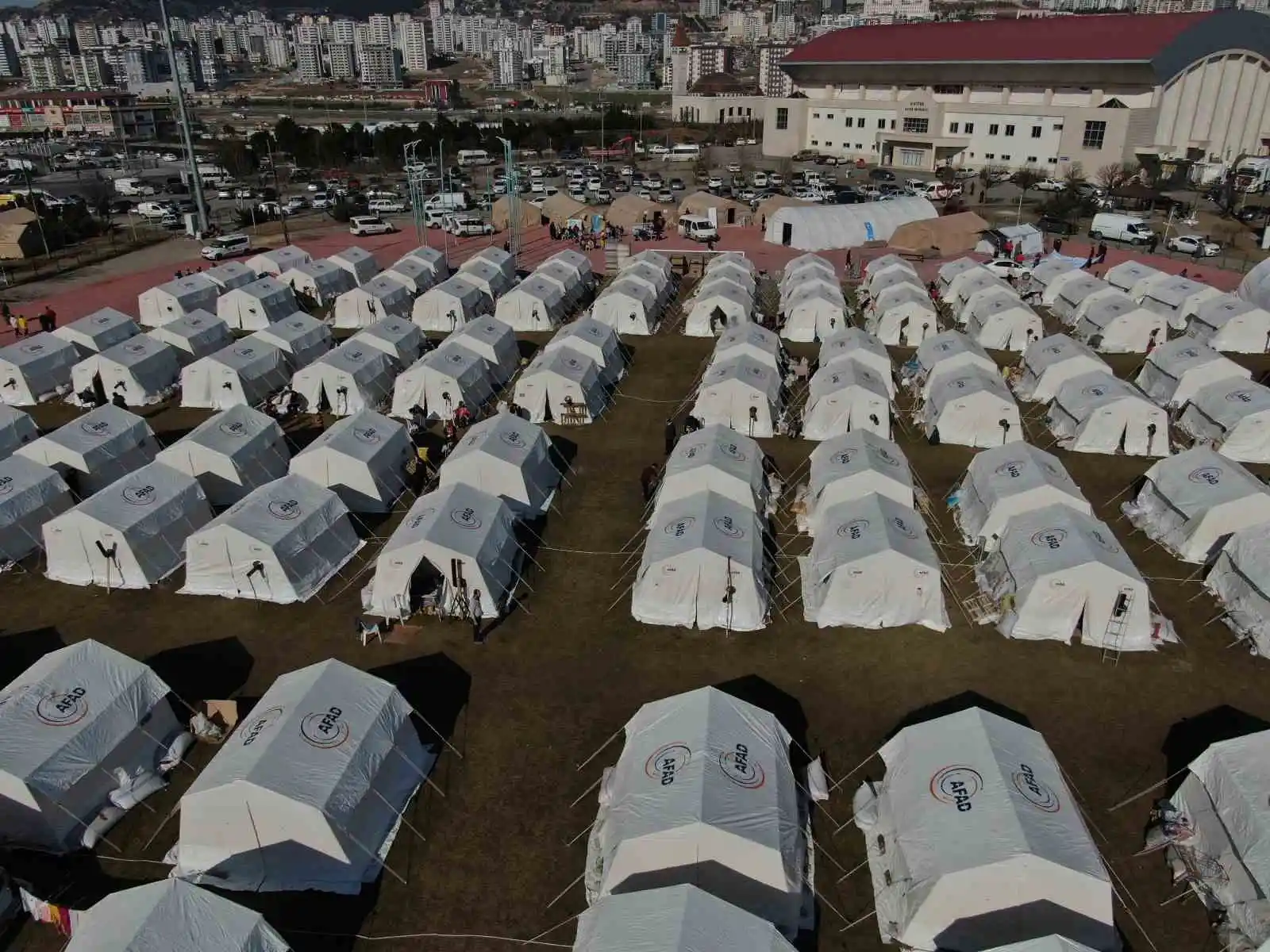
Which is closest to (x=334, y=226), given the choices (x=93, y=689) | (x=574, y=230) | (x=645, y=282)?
(x=574, y=230)

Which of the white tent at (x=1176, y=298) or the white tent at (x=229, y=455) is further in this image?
the white tent at (x=1176, y=298)

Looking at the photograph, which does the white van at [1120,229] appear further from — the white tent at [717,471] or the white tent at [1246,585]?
the white tent at [717,471]

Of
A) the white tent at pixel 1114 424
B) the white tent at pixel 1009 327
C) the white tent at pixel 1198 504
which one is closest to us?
the white tent at pixel 1198 504

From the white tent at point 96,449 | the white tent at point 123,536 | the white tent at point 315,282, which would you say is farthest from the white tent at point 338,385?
the white tent at point 315,282

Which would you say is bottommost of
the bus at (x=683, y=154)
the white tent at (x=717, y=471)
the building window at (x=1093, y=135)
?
the white tent at (x=717, y=471)

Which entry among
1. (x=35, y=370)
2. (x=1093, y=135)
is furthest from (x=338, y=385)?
(x=1093, y=135)

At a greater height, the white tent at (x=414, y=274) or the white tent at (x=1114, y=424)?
the white tent at (x=414, y=274)

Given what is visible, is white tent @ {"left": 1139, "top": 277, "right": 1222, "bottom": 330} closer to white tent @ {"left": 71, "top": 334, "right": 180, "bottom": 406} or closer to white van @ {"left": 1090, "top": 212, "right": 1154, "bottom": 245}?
white van @ {"left": 1090, "top": 212, "right": 1154, "bottom": 245}

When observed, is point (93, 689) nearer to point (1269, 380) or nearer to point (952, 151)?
point (1269, 380)

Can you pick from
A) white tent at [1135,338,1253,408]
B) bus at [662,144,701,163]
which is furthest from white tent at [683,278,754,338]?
bus at [662,144,701,163]
